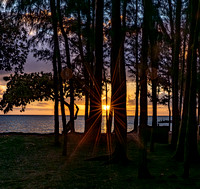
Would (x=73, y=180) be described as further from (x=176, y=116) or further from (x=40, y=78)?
(x=40, y=78)

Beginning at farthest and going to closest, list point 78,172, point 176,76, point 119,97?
point 176,76, point 119,97, point 78,172

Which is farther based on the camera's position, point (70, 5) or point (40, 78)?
point (40, 78)

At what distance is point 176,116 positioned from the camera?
16.5m

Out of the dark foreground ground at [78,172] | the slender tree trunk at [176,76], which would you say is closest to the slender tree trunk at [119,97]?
the dark foreground ground at [78,172]

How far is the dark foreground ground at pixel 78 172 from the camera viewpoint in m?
8.61

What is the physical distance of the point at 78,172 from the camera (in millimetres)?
10539

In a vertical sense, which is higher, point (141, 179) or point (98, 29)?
point (98, 29)

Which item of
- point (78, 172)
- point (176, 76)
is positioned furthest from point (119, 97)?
point (176, 76)

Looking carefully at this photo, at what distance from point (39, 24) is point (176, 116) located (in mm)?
10937

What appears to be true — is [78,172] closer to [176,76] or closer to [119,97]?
[119,97]

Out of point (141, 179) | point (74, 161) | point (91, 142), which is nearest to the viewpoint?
point (141, 179)

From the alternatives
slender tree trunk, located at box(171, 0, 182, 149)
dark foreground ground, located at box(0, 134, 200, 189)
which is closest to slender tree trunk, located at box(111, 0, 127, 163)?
dark foreground ground, located at box(0, 134, 200, 189)

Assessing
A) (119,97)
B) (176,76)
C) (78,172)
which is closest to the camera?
(78,172)

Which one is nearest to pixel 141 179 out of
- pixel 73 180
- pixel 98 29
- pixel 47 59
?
pixel 73 180
